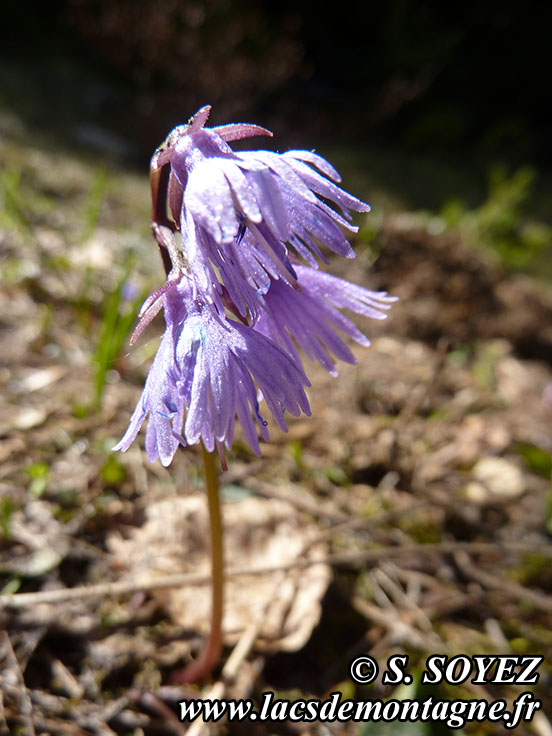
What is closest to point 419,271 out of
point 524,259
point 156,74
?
point 524,259

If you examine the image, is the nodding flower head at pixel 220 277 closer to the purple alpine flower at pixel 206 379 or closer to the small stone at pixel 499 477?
the purple alpine flower at pixel 206 379

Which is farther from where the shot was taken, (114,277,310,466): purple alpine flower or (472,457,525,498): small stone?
(472,457,525,498): small stone

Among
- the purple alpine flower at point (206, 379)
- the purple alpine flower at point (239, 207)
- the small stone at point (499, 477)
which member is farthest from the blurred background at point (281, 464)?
the purple alpine flower at point (239, 207)

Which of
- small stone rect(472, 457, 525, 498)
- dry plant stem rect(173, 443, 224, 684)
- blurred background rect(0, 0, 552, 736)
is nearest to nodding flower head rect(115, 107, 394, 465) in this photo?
dry plant stem rect(173, 443, 224, 684)

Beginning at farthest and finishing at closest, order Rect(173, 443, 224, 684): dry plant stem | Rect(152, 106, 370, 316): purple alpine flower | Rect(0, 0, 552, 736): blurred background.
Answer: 1. Rect(0, 0, 552, 736): blurred background
2. Rect(173, 443, 224, 684): dry plant stem
3. Rect(152, 106, 370, 316): purple alpine flower

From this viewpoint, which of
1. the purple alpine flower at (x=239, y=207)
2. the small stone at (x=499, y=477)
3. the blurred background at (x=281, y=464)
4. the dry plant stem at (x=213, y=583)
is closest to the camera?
the purple alpine flower at (x=239, y=207)

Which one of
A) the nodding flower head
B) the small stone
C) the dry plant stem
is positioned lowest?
the dry plant stem

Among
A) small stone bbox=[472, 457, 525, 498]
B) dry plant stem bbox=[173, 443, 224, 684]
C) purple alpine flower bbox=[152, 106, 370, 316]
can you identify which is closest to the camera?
purple alpine flower bbox=[152, 106, 370, 316]

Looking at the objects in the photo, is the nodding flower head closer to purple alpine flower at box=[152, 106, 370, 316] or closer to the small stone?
purple alpine flower at box=[152, 106, 370, 316]
